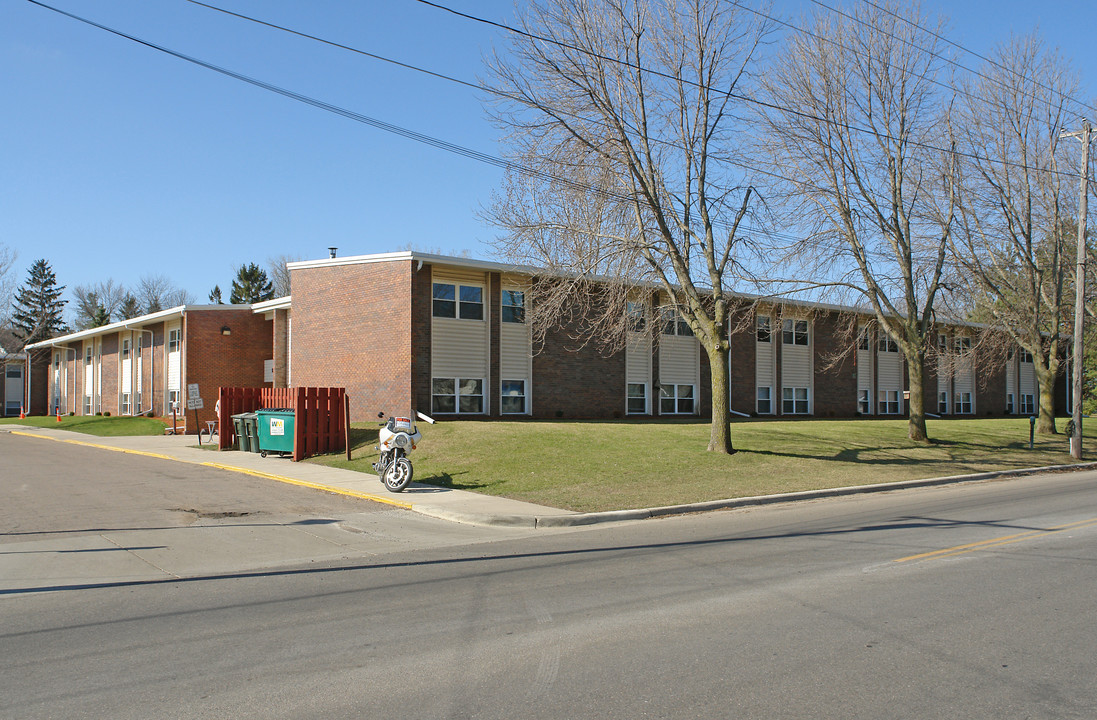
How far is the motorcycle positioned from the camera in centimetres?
1511

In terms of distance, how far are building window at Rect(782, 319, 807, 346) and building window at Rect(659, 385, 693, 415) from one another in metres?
6.37

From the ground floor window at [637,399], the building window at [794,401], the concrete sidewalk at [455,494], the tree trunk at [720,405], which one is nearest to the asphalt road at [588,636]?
the concrete sidewalk at [455,494]

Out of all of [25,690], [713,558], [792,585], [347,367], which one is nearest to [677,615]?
[792,585]

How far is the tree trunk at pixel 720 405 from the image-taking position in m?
19.5

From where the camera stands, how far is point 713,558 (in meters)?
9.21

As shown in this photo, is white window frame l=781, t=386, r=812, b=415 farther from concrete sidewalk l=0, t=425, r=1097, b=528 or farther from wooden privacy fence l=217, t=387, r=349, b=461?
wooden privacy fence l=217, t=387, r=349, b=461

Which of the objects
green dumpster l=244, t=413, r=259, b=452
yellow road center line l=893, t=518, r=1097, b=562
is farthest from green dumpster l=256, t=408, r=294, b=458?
yellow road center line l=893, t=518, r=1097, b=562

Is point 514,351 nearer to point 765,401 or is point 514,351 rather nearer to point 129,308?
point 765,401

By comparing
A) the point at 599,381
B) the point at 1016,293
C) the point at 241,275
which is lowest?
the point at 599,381

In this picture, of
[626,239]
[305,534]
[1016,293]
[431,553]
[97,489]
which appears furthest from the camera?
[1016,293]

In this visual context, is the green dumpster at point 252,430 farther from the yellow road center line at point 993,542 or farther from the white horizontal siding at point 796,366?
the white horizontal siding at point 796,366

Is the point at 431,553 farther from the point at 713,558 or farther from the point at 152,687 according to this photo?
the point at 152,687

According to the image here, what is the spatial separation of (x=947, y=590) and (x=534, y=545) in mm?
4913

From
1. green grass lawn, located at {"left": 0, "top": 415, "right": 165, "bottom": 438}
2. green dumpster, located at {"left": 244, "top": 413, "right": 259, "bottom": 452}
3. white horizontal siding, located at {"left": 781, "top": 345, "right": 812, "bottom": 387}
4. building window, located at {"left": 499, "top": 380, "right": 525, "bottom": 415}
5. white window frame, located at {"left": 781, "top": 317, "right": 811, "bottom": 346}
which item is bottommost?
green grass lawn, located at {"left": 0, "top": 415, "right": 165, "bottom": 438}
